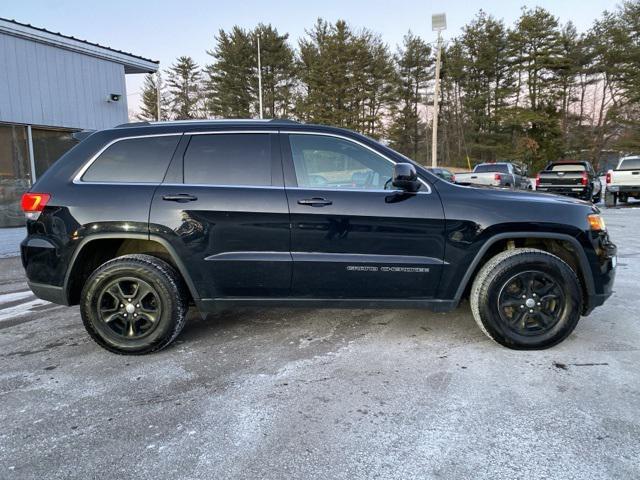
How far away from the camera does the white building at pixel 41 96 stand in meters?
9.68

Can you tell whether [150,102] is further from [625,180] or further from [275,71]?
[625,180]

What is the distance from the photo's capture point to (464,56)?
147 feet

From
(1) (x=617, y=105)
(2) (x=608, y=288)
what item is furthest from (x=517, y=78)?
(2) (x=608, y=288)

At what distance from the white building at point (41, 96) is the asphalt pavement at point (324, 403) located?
780 cm

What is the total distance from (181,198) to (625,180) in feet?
54.8

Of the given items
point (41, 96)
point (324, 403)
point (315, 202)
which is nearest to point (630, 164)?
point (315, 202)

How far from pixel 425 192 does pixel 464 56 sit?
157 ft

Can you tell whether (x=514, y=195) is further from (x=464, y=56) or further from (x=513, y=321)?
(x=464, y=56)

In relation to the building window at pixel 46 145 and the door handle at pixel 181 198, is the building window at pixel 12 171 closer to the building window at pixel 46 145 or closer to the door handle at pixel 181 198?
the building window at pixel 46 145

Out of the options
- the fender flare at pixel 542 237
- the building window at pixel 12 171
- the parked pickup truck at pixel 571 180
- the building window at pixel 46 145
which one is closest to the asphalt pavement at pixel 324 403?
the fender flare at pixel 542 237

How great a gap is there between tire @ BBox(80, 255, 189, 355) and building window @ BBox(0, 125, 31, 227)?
8.65 metres

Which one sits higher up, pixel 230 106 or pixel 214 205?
pixel 230 106

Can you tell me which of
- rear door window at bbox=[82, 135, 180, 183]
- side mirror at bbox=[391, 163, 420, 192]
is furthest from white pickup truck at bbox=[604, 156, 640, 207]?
rear door window at bbox=[82, 135, 180, 183]

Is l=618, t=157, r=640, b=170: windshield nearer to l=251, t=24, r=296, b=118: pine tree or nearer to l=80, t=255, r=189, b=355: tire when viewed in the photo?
l=80, t=255, r=189, b=355: tire
